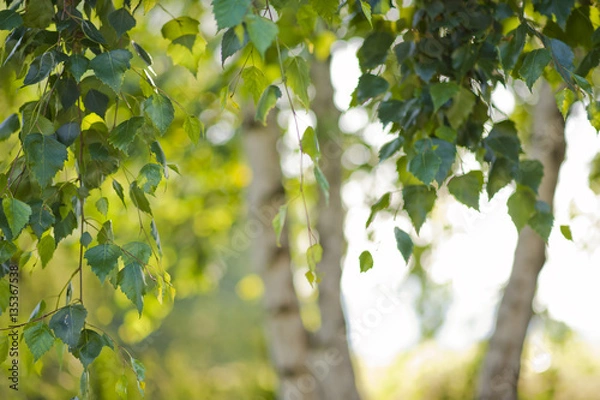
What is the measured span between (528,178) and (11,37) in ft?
2.70

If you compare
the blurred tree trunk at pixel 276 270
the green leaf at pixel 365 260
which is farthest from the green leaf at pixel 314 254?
the blurred tree trunk at pixel 276 270

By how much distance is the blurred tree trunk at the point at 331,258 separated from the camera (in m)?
2.35

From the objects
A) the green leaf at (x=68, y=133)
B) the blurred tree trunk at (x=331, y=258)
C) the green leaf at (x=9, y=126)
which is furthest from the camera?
the blurred tree trunk at (x=331, y=258)

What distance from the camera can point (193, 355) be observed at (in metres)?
9.47

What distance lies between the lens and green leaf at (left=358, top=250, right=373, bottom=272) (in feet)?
2.96

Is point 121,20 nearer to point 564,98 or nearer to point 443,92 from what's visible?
point 443,92

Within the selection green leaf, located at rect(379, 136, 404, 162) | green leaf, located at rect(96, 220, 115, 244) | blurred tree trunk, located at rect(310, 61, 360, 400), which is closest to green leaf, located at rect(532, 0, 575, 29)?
green leaf, located at rect(379, 136, 404, 162)

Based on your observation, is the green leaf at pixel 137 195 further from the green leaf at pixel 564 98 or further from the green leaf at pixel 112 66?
the green leaf at pixel 564 98

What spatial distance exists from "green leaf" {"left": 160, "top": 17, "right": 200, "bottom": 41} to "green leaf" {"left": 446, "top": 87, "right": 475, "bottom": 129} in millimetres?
441

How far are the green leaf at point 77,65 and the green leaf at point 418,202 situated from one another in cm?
50

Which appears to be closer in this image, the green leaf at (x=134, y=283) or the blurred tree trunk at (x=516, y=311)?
the green leaf at (x=134, y=283)

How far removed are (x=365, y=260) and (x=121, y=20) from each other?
0.50m

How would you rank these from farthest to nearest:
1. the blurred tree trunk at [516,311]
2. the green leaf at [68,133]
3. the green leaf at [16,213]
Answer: the blurred tree trunk at [516,311] < the green leaf at [68,133] < the green leaf at [16,213]

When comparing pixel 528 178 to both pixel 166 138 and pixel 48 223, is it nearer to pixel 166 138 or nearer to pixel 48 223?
pixel 48 223
